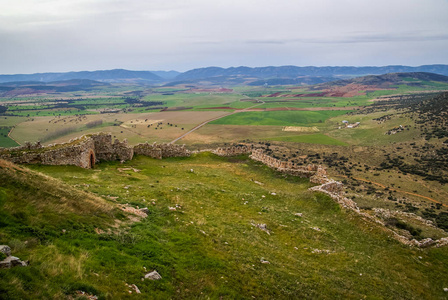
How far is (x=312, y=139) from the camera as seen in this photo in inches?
3866

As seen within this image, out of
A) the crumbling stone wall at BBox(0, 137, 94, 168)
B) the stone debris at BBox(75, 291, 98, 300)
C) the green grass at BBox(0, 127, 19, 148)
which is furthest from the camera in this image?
the green grass at BBox(0, 127, 19, 148)

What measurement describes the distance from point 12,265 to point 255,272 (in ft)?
30.0

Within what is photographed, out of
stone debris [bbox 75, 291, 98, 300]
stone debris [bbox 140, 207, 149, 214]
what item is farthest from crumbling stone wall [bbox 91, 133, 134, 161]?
stone debris [bbox 75, 291, 98, 300]

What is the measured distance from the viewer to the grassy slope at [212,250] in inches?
373

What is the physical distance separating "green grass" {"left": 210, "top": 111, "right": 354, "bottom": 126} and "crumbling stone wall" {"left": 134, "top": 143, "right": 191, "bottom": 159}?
97.0m

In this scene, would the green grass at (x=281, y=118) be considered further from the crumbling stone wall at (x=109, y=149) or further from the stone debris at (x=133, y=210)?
the stone debris at (x=133, y=210)

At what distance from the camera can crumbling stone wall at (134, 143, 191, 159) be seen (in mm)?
37656

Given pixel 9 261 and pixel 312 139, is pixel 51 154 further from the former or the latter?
pixel 312 139

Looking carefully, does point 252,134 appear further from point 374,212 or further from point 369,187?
point 374,212

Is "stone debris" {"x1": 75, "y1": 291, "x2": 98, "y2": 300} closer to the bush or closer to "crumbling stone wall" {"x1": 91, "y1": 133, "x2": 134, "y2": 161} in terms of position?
the bush

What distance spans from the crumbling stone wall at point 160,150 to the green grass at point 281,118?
97.0m

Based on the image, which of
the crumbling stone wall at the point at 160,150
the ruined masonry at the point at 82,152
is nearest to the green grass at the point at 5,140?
the crumbling stone wall at the point at 160,150

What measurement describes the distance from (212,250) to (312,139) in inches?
3564

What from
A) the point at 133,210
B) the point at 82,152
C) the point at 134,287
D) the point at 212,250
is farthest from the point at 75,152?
the point at 134,287
